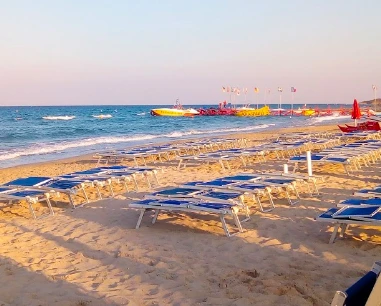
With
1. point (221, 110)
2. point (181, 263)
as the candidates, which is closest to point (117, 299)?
point (181, 263)

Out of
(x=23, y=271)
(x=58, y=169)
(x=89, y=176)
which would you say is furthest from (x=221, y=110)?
(x=23, y=271)

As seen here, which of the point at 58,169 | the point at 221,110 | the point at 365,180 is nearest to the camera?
the point at 365,180

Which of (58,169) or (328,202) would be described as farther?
(58,169)

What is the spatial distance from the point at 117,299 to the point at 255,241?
2095 mm

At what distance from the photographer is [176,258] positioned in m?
→ 5.05

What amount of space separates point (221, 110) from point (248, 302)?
57.4 meters

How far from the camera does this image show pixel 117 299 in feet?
13.2

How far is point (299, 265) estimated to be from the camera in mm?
4711

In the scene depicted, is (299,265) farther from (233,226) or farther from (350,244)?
(233,226)

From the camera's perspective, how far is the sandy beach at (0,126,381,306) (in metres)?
4.10

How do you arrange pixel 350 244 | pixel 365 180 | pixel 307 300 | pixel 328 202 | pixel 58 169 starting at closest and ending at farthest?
pixel 307 300
pixel 350 244
pixel 328 202
pixel 365 180
pixel 58 169

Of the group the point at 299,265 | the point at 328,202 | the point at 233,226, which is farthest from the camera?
the point at 328,202

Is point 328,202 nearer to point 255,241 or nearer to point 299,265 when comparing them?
point 255,241

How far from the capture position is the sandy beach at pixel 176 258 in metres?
4.10
